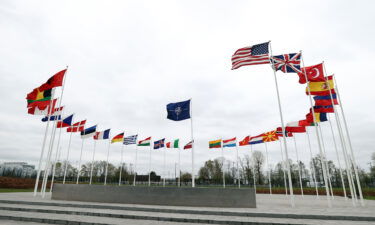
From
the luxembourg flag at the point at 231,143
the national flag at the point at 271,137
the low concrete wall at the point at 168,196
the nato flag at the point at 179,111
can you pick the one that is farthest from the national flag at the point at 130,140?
the national flag at the point at 271,137

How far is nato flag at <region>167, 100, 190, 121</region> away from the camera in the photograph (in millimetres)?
16766

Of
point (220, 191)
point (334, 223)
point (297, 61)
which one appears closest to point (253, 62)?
point (297, 61)

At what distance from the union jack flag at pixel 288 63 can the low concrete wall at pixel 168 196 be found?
874 cm

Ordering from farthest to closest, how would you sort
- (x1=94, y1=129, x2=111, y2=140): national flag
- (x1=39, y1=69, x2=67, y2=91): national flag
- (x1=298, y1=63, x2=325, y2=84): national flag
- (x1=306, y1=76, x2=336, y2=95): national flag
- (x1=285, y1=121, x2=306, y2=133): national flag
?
(x1=94, y1=129, x2=111, y2=140): national flag → (x1=285, y1=121, x2=306, y2=133): national flag → (x1=39, y1=69, x2=67, y2=91): national flag → (x1=306, y1=76, x2=336, y2=95): national flag → (x1=298, y1=63, x2=325, y2=84): national flag

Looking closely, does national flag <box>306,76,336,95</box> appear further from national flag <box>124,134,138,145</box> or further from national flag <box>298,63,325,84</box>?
national flag <box>124,134,138,145</box>

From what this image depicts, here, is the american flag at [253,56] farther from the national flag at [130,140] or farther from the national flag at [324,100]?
the national flag at [130,140]

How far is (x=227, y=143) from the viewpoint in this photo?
29328mm

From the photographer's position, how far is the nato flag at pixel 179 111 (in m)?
16.8

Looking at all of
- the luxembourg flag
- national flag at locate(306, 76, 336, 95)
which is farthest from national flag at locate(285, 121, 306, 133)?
the luxembourg flag

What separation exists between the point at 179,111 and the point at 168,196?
6640 mm

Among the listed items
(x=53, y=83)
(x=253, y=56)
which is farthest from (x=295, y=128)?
(x=53, y=83)

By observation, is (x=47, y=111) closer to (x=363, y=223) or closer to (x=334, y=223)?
(x=334, y=223)

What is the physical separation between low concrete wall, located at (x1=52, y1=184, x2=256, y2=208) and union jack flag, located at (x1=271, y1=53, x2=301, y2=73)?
874cm

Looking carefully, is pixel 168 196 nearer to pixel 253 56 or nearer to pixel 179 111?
pixel 179 111
